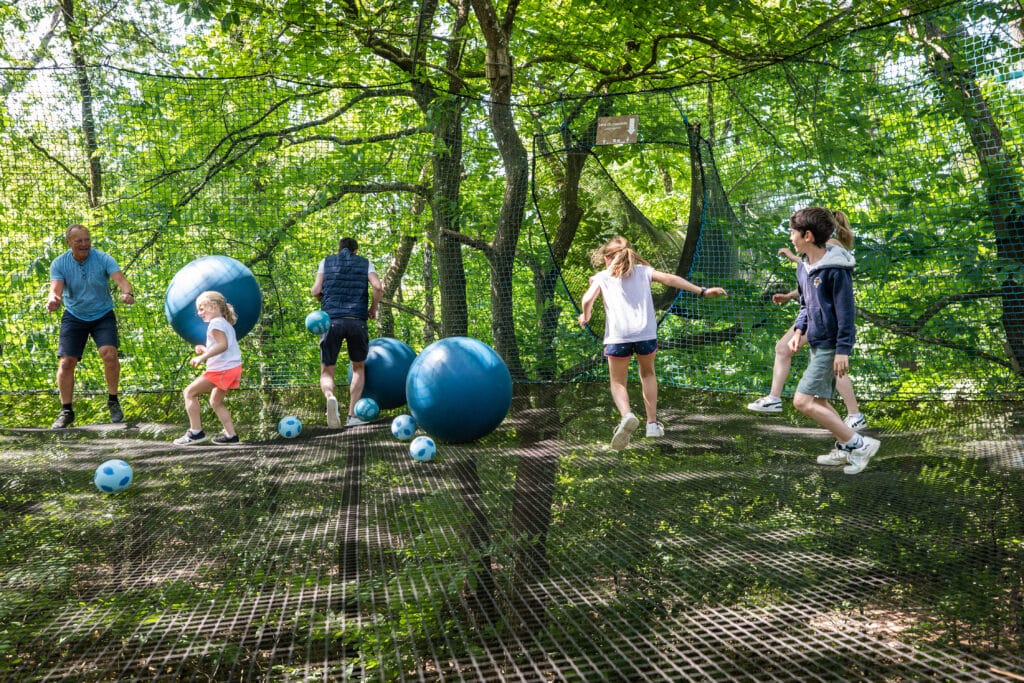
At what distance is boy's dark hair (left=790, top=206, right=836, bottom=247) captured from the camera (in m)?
4.44

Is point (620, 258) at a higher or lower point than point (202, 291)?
lower

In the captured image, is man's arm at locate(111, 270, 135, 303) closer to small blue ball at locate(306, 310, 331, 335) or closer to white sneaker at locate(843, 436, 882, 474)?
small blue ball at locate(306, 310, 331, 335)

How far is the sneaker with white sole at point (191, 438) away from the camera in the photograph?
578cm

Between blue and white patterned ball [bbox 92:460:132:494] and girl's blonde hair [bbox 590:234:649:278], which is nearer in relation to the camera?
blue and white patterned ball [bbox 92:460:132:494]

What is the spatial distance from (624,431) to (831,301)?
5.05ft

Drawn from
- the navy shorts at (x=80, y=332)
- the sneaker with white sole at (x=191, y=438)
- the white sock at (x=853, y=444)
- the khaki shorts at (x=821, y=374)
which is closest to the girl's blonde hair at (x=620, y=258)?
the khaki shorts at (x=821, y=374)

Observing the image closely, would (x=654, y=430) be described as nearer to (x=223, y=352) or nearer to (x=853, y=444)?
(x=853, y=444)

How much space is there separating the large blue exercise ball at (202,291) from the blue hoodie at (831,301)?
14.8 feet

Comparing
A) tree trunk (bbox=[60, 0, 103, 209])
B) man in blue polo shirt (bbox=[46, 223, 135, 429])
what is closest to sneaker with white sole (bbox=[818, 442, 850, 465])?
man in blue polo shirt (bbox=[46, 223, 135, 429])

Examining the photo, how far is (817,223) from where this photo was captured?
14.6 feet

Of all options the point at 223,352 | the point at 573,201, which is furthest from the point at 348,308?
the point at 573,201

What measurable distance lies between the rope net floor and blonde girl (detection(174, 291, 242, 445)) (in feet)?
1.64

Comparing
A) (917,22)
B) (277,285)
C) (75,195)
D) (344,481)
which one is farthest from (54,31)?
(917,22)

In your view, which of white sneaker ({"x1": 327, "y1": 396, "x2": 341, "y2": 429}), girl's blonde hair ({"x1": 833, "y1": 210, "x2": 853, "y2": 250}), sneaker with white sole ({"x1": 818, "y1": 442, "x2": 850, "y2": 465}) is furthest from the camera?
white sneaker ({"x1": 327, "y1": 396, "x2": 341, "y2": 429})
